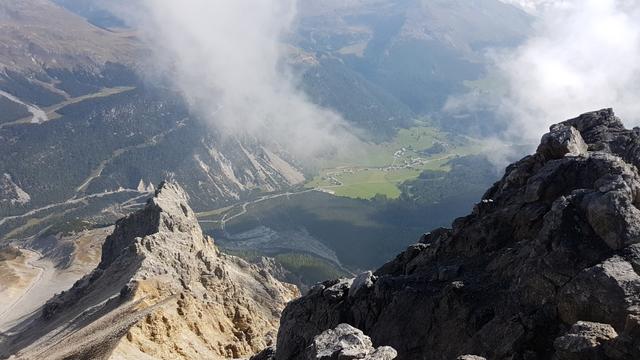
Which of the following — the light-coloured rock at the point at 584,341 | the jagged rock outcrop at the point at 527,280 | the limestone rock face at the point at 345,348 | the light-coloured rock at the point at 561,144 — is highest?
the light-coloured rock at the point at 561,144

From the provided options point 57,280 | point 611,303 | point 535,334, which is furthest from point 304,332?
point 57,280

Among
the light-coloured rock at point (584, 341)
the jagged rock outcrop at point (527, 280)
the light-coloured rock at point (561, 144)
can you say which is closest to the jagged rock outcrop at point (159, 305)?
the jagged rock outcrop at point (527, 280)

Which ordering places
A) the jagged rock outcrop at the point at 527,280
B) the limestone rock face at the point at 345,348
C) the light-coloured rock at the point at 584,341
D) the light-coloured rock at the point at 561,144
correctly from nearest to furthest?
the light-coloured rock at the point at 584,341
the jagged rock outcrop at the point at 527,280
the limestone rock face at the point at 345,348
the light-coloured rock at the point at 561,144

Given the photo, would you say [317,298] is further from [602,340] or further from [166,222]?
[166,222]

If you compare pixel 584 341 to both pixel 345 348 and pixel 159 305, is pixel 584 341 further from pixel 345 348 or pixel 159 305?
pixel 159 305

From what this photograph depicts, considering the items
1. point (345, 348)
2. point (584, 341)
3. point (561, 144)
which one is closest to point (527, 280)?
point (584, 341)

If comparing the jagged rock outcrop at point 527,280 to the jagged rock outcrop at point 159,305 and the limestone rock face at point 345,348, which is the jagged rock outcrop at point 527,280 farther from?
the jagged rock outcrop at point 159,305
